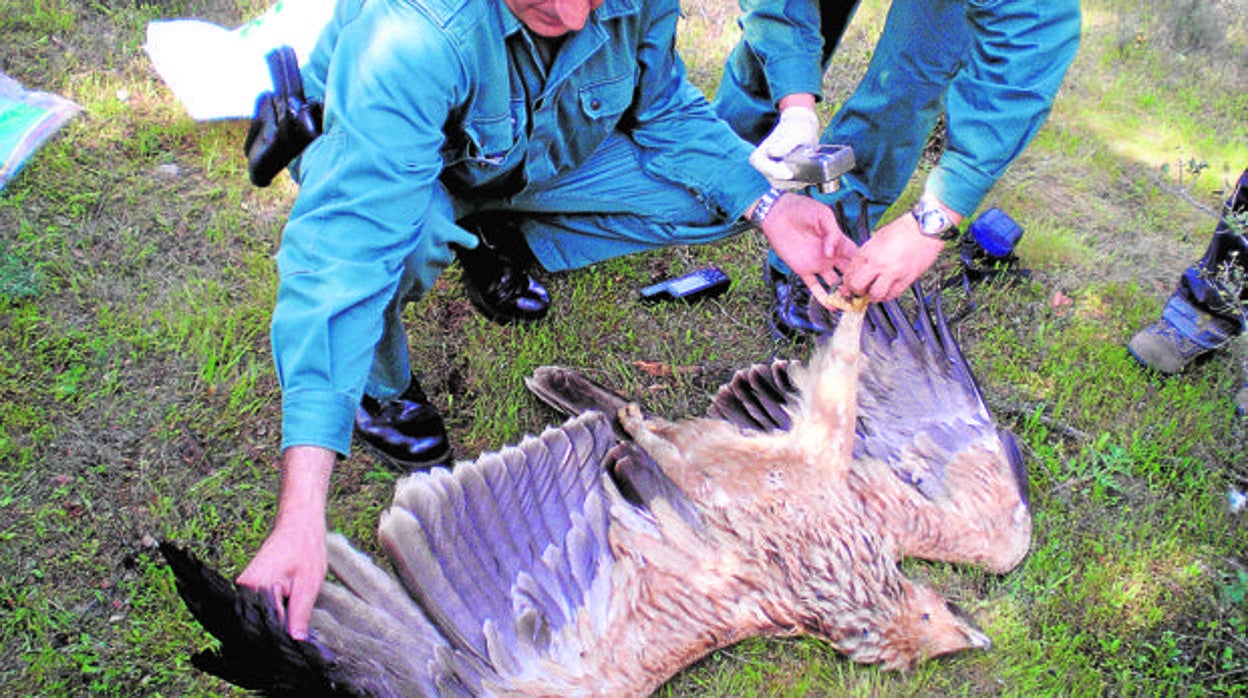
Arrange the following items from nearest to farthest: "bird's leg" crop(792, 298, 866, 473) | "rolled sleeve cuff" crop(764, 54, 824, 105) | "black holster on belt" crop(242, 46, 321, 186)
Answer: "black holster on belt" crop(242, 46, 321, 186) → "bird's leg" crop(792, 298, 866, 473) → "rolled sleeve cuff" crop(764, 54, 824, 105)

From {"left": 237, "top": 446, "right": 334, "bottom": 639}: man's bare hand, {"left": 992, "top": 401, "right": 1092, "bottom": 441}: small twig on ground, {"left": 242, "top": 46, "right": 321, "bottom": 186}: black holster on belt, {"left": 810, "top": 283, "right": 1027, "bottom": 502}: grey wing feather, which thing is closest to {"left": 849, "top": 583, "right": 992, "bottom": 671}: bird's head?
{"left": 810, "top": 283, "right": 1027, "bottom": 502}: grey wing feather

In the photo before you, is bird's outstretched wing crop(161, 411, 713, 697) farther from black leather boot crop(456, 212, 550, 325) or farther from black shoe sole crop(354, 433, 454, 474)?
black leather boot crop(456, 212, 550, 325)

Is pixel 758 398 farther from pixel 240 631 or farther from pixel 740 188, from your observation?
pixel 240 631

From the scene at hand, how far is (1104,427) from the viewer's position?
3318mm

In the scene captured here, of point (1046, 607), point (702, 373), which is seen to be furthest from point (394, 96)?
point (1046, 607)

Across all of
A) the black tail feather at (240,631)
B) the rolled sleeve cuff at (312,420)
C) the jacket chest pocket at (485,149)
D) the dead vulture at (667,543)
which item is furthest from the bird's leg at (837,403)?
the black tail feather at (240,631)

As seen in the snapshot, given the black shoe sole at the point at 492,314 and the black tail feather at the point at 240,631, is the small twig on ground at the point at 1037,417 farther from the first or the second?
the black tail feather at the point at 240,631

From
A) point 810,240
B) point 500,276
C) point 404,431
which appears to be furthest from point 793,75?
point 404,431

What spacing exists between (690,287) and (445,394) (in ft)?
3.54

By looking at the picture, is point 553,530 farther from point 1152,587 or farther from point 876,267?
point 1152,587

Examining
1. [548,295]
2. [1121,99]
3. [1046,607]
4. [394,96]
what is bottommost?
[1046,607]

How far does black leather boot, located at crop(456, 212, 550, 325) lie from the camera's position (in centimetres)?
327

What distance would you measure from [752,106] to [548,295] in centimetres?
109

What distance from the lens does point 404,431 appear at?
9.16 feet
